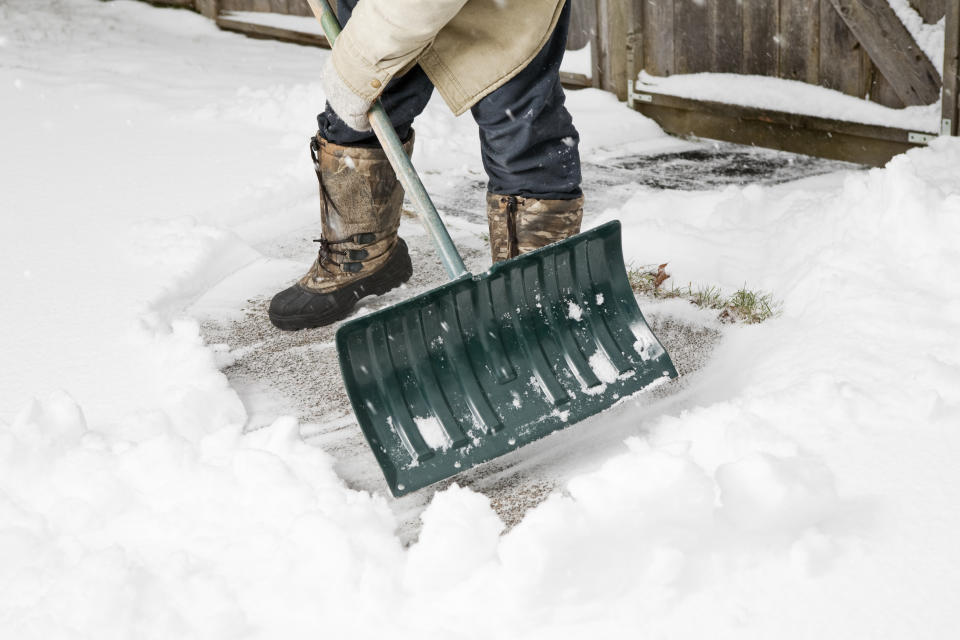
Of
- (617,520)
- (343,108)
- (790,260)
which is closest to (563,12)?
(343,108)

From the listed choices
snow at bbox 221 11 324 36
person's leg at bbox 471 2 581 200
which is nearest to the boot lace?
person's leg at bbox 471 2 581 200

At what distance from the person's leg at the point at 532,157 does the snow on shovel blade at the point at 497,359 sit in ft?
1.26

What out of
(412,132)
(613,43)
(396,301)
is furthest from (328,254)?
(613,43)

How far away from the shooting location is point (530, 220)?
237 cm

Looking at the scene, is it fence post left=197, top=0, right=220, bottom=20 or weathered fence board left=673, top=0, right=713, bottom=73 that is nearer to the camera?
weathered fence board left=673, top=0, right=713, bottom=73

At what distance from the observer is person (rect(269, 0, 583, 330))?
6.79 feet

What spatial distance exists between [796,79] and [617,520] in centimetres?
309

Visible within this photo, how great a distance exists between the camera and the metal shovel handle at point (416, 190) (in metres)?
1.96

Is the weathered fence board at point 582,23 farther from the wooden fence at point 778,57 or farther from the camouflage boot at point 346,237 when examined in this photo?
the camouflage boot at point 346,237

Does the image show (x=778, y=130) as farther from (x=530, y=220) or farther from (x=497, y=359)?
(x=497, y=359)

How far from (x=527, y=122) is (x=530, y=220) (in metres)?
0.24

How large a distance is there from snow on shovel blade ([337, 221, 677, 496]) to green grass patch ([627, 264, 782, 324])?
48cm

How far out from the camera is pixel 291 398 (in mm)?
2213

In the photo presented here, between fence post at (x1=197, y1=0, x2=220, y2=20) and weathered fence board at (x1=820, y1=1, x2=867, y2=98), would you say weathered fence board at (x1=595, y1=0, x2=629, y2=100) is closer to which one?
weathered fence board at (x1=820, y1=1, x2=867, y2=98)
